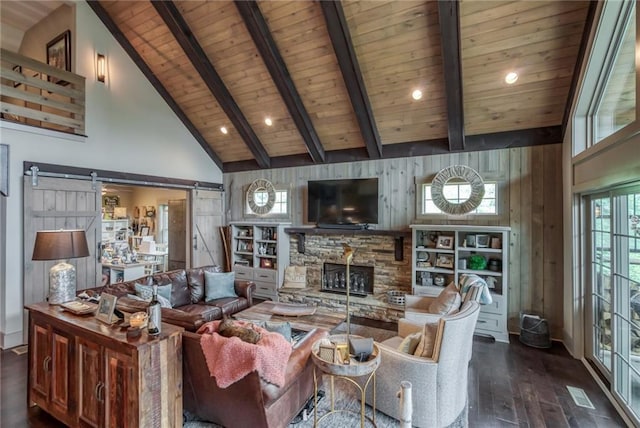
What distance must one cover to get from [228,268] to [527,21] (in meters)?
6.80

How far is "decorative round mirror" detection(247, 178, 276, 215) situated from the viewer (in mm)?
6672

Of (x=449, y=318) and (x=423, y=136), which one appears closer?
(x=449, y=318)

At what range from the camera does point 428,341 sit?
2.53 metres

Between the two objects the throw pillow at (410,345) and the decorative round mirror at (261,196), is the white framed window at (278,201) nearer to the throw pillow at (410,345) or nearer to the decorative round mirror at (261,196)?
the decorative round mirror at (261,196)

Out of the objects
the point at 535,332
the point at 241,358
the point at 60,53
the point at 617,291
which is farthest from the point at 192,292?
the point at 617,291

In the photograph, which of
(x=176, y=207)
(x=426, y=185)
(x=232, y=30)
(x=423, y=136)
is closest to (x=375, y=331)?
(x=426, y=185)

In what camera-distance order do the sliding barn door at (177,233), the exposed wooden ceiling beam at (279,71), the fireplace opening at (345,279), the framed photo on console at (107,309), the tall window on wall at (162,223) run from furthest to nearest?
the tall window on wall at (162,223) → the sliding barn door at (177,233) → the fireplace opening at (345,279) → the exposed wooden ceiling beam at (279,71) → the framed photo on console at (107,309)

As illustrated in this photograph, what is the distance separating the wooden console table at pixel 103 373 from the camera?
1920 millimetres

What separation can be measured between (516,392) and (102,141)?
21.9ft

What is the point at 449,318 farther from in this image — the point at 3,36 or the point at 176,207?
the point at 3,36

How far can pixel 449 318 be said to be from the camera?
7.81 feet

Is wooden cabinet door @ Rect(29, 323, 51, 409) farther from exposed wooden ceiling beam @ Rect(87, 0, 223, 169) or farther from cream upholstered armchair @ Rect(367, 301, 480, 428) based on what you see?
exposed wooden ceiling beam @ Rect(87, 0, 223, 169)

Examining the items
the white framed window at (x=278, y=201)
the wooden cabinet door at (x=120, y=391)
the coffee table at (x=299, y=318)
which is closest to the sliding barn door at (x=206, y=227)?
the white framed window at (x=278, y=201)

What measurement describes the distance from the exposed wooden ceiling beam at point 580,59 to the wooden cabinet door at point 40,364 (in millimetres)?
5878
